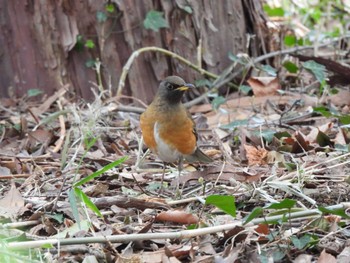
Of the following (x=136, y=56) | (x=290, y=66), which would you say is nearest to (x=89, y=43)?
(x=136, y=56)

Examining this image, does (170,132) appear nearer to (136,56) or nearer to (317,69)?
(136,56)

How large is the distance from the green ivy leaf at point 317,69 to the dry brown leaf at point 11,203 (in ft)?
9.99

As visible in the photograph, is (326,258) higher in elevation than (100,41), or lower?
lower

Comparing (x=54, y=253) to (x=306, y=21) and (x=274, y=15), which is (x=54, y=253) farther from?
(x=306, y=21)

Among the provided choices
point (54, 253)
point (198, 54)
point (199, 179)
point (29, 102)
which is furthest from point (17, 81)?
point (54, 253)

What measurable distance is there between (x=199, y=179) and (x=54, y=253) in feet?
4.41

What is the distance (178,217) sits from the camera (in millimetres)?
3906

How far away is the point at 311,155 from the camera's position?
5113 millimetres

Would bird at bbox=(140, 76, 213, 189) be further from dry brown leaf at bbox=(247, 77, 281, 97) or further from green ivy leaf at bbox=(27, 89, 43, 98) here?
green ivy leaf at bbox=(27, 89, 43, 98)

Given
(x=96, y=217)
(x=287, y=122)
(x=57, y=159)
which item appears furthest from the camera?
(x=287, y=122)

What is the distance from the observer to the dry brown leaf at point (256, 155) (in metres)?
5.14

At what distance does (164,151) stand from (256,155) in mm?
671

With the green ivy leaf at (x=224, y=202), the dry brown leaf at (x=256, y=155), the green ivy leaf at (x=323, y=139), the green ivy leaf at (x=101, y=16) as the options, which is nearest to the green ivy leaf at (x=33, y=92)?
the green ivy leaf at (x=101, y=16)

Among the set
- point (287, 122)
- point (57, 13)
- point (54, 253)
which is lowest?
point (287, 122)
